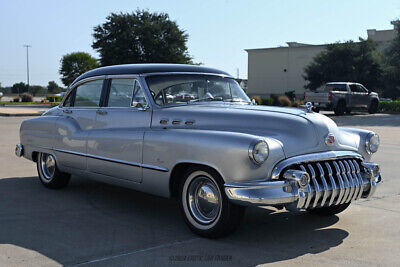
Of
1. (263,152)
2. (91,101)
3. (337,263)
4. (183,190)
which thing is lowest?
(337,263)

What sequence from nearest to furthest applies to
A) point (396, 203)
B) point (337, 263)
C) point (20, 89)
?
point (337, 263) < point (396, 203) < point (20, 89)

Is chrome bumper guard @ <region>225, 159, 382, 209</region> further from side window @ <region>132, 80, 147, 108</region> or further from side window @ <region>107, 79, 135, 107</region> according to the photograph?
side window @ <region>107, 79, 135, 107</region>

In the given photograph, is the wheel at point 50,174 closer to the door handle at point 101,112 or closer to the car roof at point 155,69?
the door handle at point 101,112

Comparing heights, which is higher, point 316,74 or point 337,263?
point 316,74

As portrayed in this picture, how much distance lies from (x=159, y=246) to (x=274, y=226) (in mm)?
1345

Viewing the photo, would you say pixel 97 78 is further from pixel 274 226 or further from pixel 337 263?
pixel 337 263

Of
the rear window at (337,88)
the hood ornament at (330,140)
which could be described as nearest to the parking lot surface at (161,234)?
the hood ornament at (330,140)

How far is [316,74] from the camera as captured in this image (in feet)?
151

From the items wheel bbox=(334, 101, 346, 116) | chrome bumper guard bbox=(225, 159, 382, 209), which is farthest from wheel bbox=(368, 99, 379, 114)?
chrome bumper guard bbox=(225, 159, 382, 209)

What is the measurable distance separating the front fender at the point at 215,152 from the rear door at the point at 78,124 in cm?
142

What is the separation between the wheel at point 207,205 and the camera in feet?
14.8

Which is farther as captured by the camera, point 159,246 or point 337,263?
point 159,246

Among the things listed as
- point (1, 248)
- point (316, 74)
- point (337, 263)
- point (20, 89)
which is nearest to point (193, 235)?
point (337, 263)

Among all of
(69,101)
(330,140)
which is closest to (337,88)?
(69,101)
